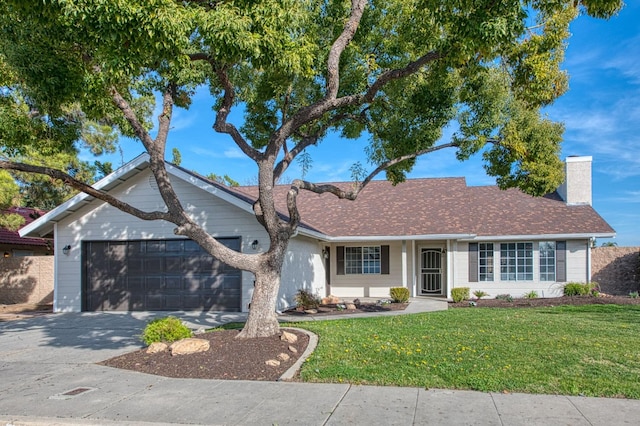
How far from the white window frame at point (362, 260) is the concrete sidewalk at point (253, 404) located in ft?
43.5

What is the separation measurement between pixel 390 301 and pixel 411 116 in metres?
8.19

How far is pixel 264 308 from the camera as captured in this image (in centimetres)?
939

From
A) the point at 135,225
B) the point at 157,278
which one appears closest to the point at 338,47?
the point at 135,225

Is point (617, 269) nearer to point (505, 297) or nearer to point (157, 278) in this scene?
point (505, 297)

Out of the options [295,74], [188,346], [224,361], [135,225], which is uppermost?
[295,74]

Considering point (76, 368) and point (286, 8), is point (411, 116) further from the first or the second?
point (76, 368)

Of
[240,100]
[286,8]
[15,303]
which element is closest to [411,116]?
[240,100]

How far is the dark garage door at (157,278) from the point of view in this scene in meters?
15.3

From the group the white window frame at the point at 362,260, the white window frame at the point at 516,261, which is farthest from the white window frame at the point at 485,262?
the white window frame at the point at 362,260

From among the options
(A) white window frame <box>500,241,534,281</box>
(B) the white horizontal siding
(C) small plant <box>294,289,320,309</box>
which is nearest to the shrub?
(A) white window frame <box>500,241,534,281</box>

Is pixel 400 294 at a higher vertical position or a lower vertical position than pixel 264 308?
lower

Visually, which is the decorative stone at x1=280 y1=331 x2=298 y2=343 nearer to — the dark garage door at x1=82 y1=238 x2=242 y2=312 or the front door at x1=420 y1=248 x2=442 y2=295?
the dark garage door at x1=82 y1=238 x2=242 y2=312

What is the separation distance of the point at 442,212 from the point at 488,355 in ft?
42.1

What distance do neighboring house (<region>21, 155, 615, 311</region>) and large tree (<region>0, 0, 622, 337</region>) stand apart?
4.27 metres
